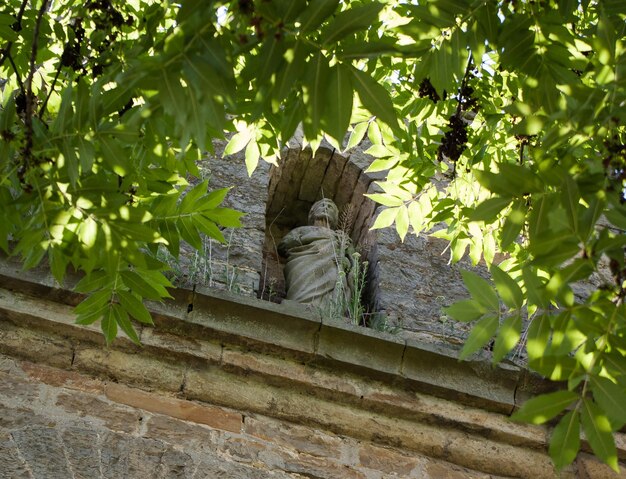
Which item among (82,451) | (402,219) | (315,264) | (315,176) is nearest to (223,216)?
(402,219)

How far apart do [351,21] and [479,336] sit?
1.05m

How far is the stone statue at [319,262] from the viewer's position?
19.5 ft

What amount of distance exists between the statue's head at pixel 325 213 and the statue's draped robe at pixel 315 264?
10.8 inches

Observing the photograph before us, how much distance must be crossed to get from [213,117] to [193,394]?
2330 millimetres

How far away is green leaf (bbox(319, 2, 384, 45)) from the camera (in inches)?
109

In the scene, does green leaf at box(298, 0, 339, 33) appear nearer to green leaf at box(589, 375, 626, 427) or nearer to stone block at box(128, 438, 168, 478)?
green leaf at box(589, 375, 626, 427)

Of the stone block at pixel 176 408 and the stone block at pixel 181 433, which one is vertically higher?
the stone block at pixel 176 408

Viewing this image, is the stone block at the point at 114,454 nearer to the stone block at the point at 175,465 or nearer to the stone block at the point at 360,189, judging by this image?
the stone block at the point at 175,465

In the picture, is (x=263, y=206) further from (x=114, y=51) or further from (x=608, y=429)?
(x=608, y=429)

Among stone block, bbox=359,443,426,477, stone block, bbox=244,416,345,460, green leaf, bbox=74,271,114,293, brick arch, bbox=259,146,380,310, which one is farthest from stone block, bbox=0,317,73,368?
brick arch, bbox=259,146,380,310

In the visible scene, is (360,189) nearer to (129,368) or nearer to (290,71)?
(129,368)

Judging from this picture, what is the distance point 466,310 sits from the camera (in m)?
3.08

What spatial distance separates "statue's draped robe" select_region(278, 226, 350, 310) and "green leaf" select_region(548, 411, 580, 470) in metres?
2.79

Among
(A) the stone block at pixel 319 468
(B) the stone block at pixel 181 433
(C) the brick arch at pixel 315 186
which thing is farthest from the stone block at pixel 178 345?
(C) the brick arch at pixel 315 186
